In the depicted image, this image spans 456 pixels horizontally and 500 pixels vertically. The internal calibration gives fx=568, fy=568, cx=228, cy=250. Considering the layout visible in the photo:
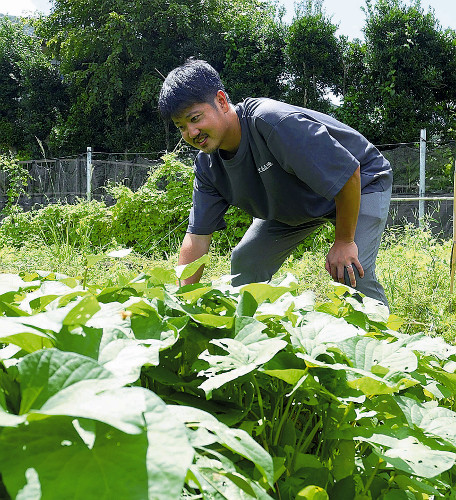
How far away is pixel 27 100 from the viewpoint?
19406mm

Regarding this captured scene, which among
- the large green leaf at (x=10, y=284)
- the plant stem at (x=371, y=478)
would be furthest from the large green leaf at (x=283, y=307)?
the large green leaf at (x=10, y=284)

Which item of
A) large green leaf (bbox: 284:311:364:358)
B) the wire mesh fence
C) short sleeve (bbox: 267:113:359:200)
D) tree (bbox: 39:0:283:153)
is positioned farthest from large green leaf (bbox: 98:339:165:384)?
tree (bbox: 39:0:283:153)

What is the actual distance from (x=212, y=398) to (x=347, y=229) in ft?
5.97

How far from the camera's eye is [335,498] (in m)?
0.62

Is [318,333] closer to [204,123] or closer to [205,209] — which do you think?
[204,123]

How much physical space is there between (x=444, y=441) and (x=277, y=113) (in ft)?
6.28

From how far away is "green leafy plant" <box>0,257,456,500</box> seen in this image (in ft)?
1.30

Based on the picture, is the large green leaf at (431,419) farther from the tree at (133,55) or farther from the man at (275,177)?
the tree at (133,55)

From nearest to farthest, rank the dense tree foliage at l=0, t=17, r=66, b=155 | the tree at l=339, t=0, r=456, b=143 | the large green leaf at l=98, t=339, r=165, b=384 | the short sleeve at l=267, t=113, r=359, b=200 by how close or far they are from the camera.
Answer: the large green leaf at l=98, t=339, r=165, b=384, the short sleeve at l=267, t=113, r=359, b=200, the tree at l=339, t=0, r=456, b=143, the dense tree foliage at l=0, t=17, r=66, b=155

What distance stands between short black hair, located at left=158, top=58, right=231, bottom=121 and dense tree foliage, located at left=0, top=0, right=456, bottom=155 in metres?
12.3

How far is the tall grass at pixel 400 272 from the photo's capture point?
3.61 metres

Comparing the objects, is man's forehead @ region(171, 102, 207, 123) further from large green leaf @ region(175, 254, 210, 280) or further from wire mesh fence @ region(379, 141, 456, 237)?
wire mesh fence @ region(379, 141, 456, 237)

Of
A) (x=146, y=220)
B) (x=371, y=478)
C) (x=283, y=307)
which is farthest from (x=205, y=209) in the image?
(x=146, y=220)

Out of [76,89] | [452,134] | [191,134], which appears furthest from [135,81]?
[191,134]
